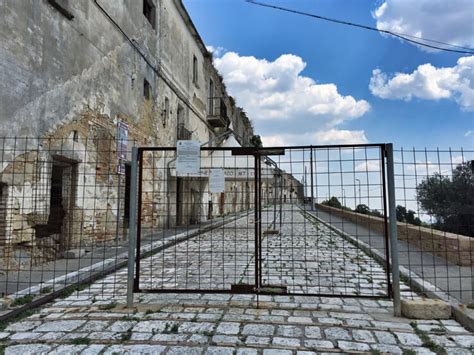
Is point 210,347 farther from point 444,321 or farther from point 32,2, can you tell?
point 32,2

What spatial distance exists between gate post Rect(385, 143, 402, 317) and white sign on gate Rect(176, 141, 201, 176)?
7.64 ft

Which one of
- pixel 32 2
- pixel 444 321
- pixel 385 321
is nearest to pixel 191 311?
pixel 385 321

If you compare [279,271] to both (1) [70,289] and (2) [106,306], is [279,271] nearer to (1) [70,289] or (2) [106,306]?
(2) [106,306]

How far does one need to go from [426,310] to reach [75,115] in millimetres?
8070

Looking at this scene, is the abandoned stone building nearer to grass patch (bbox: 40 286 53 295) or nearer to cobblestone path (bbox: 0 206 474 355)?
grass patch (bbox: 40 286 53 295)

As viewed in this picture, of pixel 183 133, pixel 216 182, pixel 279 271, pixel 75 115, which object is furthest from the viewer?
pixel 183 133

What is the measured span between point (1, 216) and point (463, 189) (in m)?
7.54

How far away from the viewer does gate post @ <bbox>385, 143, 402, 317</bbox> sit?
4480 millimetres

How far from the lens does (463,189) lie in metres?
5.85

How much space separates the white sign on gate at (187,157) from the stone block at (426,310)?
297cm

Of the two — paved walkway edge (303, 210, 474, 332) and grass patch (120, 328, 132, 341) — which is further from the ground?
paved walkway edge (303, 210, 474, 332)

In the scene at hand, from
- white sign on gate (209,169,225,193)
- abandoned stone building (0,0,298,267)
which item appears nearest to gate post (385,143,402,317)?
white sign on gate (209,169,225,193)

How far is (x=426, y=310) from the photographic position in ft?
14.4

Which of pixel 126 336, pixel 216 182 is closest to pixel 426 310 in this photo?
pixel 216 182
